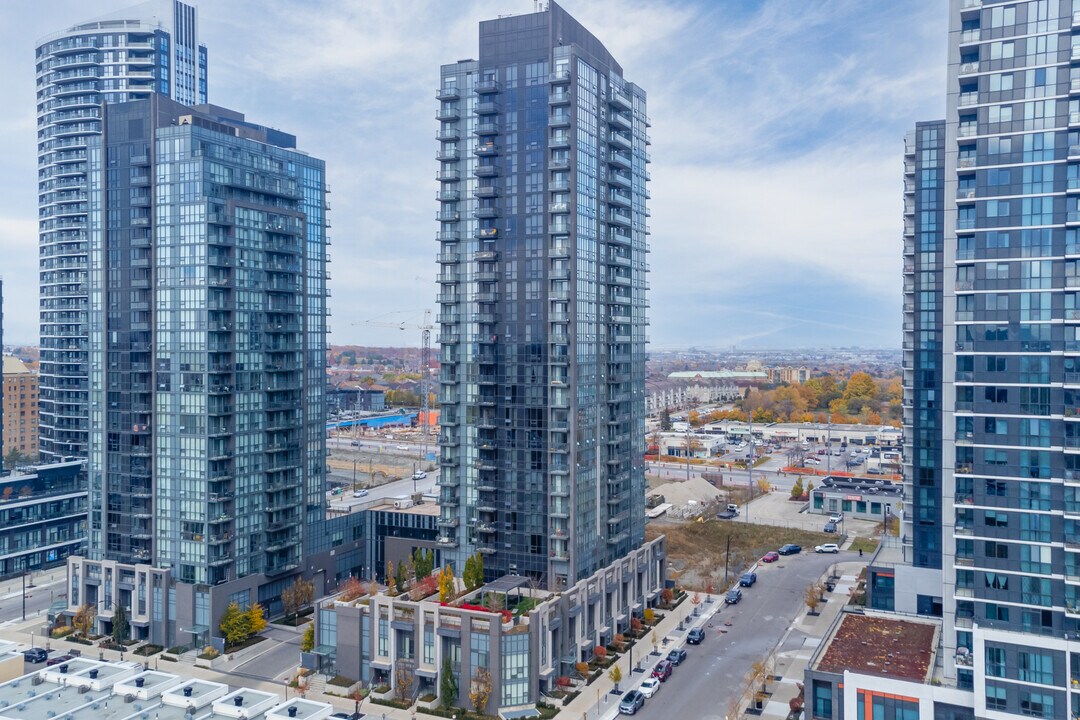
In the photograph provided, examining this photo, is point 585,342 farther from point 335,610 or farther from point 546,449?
point 335,610

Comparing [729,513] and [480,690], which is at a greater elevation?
[729,513]

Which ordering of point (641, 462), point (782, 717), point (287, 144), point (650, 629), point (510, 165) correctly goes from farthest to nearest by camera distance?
point (287, 144) < point (641, 462) < point (650, 629) < point (510, 165) < point (782, 717)

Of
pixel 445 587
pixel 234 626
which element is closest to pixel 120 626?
pixel 234 626

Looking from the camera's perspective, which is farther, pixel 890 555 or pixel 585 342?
pixel 890 555

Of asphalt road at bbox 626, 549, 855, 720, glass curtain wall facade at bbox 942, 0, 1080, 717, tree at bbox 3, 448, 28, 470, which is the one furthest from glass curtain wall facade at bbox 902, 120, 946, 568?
tree at bbox 3, 448, 28, 470

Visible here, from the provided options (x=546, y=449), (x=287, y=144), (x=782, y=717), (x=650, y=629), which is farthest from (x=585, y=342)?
(x=287, y=144)

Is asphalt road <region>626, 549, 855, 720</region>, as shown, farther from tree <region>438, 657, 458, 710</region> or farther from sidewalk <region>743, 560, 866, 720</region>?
tree <region>438, 657, 458, 710</region>

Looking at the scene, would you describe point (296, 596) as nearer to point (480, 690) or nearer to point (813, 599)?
point (480, 690)

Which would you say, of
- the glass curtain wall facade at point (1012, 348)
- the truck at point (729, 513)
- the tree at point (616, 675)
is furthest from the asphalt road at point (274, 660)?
the truck at point (729, 513)

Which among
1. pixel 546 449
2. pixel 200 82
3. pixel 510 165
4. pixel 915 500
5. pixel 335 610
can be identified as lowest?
pixel 335 610
